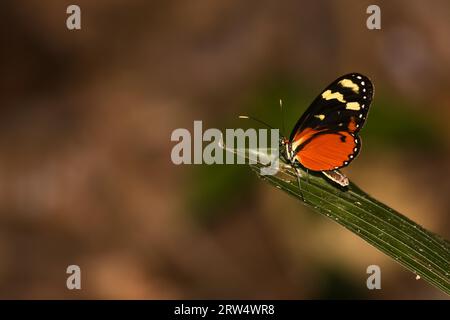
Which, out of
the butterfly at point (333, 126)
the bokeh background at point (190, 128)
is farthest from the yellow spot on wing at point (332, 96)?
the bokeh background at point (190, 128)

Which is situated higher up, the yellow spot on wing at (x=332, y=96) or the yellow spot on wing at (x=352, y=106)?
the yellow spot on wing at (x=332, y=96)

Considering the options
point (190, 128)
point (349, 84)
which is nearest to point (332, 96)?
point (349, 84)

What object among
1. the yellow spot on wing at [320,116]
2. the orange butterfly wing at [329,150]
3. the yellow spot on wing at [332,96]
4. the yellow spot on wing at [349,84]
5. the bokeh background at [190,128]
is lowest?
the orange butterfly wing at [329,150]

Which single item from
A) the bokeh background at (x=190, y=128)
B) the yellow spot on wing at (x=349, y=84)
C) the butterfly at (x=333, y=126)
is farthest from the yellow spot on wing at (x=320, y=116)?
the bokeh background at (x=190, y=128)

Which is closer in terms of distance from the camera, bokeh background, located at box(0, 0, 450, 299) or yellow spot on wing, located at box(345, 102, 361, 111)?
yellow spot on wing, located at box(345, 102, 361, 111)

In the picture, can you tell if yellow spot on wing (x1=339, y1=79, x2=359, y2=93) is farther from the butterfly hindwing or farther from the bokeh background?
the bokeh background

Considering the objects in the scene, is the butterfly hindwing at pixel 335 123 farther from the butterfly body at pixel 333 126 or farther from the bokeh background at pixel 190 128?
the bokeh background at pixel 190 128

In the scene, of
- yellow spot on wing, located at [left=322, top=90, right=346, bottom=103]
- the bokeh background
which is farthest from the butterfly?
the bokeh background

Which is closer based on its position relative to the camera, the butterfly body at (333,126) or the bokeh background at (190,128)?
the butterfly body at (333,126)
